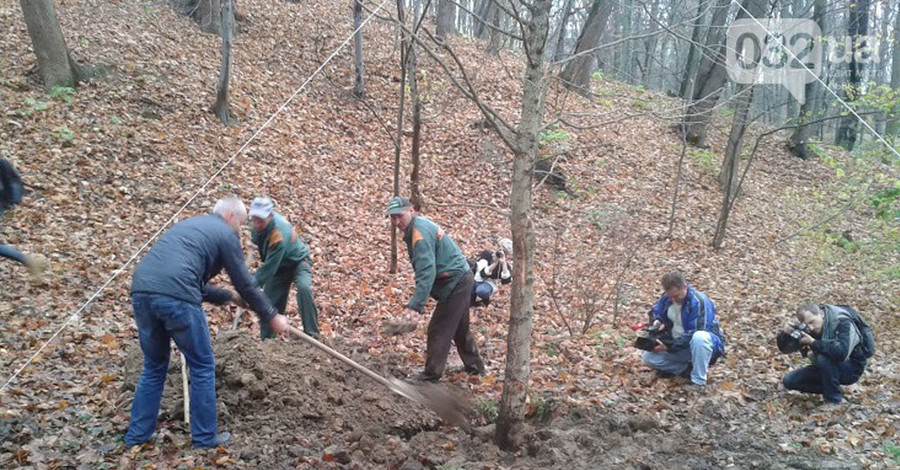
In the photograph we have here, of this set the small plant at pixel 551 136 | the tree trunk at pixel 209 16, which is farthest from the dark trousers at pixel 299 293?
the tree trunk at pixel 209 16

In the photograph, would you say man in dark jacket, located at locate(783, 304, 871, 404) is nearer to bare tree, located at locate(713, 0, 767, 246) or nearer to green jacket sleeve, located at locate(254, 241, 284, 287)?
bare tree, located at locate(713, 0, 767, 246)

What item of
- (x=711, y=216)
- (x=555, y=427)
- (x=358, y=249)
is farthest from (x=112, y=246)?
(x=711, y=216)

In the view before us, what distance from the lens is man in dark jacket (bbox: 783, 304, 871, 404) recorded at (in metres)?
5.85

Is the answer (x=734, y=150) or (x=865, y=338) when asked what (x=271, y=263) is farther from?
(x=734, y=150)

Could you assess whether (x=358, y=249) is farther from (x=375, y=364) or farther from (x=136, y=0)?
(x=136, y=0)

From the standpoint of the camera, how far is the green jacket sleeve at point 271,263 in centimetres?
629

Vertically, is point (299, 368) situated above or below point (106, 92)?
below

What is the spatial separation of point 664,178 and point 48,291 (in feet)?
45.0

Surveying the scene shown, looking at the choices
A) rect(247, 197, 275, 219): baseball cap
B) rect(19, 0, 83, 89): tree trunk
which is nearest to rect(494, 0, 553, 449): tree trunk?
rect(247, 197, 275, 219): baseball cap

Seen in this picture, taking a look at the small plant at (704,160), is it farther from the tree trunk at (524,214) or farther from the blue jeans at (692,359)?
the tree trunk at (524,214)

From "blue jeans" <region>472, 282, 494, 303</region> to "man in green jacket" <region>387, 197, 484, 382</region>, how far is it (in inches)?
95.7

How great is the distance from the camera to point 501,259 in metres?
9.23

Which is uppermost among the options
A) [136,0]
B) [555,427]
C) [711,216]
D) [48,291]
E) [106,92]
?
[136,0]

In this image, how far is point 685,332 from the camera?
21.7 ft
